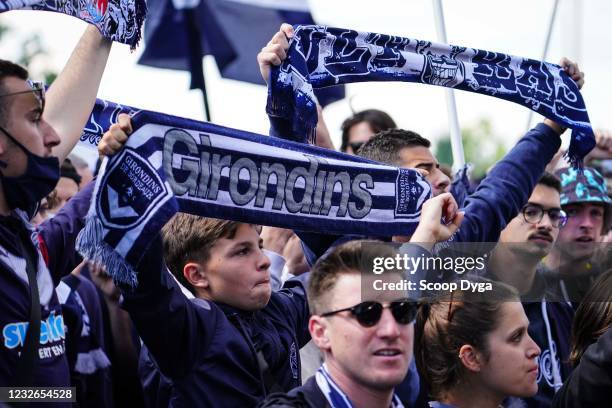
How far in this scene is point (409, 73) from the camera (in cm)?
488

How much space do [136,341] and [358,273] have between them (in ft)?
8.19

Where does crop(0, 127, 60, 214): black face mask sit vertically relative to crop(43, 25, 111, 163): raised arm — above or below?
below

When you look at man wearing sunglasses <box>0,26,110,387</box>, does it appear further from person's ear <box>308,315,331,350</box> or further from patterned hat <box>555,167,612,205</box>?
patterned hat <box>555,167,612,205</box>

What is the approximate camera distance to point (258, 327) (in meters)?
4.16

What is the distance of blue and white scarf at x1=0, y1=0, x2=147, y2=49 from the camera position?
153 inches

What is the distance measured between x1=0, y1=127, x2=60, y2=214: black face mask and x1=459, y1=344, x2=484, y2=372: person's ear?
65.2 inches

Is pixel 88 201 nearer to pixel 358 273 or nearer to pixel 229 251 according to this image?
pixel 229 251

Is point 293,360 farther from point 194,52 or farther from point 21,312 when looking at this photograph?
point 194,52

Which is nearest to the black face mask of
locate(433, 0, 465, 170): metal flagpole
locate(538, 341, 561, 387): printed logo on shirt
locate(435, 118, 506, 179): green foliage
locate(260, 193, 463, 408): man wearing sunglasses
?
locate(260, 193, 463, 408): man wearing sunglasses

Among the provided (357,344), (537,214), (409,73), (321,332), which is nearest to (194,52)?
(537,214)

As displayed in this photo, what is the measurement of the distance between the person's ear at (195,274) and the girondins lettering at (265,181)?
1.40 ft

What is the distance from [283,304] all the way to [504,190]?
1197 millimetres

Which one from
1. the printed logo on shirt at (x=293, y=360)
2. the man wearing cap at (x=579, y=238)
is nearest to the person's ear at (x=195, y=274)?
the printed logo on shirt at (x=293, y=360)

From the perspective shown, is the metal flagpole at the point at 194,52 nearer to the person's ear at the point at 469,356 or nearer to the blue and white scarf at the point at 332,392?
the person's ear at the point at 469,356
